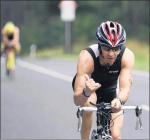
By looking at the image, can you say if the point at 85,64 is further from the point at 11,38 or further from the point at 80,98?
the point at 11,38

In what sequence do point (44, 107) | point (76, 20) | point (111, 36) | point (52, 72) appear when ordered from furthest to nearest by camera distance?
point (76, 20), point (52, 72), point (44, 107), point (111, 36)

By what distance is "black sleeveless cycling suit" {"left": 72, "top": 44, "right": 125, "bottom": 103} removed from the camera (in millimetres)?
7316

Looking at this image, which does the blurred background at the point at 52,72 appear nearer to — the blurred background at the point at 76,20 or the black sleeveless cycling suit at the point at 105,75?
the blurred background at the point at 76,20

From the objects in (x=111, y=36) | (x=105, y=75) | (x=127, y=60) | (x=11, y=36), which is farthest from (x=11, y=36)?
(x=111, y=36)

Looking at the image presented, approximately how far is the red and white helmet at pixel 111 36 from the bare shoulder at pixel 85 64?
1.26 feet

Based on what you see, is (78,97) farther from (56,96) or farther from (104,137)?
(56,96)

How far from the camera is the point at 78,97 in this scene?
281 inches

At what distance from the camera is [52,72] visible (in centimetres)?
2650

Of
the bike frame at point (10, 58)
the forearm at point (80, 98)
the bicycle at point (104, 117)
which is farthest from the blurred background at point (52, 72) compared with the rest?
the bicycle at point (104, 117)

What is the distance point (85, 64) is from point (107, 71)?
10.0 inches

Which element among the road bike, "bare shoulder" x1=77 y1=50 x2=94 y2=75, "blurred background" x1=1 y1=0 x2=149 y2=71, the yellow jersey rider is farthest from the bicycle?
"blurred background" x1=1 y1=0 x2=149 y2=71

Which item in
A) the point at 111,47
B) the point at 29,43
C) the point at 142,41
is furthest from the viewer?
the point at 29,43

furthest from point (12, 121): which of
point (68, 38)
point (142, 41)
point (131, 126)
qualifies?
point (142, 41)

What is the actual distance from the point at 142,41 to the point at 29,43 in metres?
8.98
